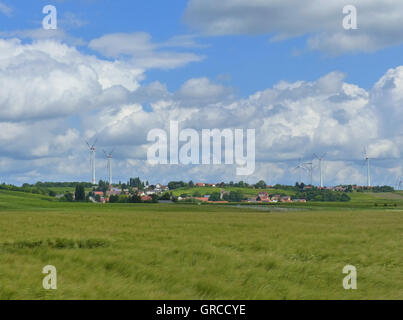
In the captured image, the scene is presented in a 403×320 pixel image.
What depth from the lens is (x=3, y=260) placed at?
47.6ft

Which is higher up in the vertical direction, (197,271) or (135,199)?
(197,271)

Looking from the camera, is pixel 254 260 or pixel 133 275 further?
pixel 254 260

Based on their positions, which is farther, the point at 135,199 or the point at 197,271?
the point at 135,199

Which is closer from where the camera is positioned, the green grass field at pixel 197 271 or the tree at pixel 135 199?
the green grass field at pixel 197 271

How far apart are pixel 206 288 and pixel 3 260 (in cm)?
610

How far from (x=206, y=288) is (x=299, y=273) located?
3.88 meters

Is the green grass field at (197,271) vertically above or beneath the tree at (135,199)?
above

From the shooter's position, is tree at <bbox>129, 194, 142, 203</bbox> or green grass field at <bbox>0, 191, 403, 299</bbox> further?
tree at <bbox>129, 194, 142, 203</bbox>

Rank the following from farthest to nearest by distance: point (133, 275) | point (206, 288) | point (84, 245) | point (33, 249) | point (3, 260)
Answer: point (84, 245)
point (33, 249)
point (3, 260)
point (133, 275)
point (206, 288)

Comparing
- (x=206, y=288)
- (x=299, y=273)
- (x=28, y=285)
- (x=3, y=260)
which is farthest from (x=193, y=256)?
(x=28, y=285)

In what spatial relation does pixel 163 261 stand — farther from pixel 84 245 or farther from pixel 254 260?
pixel 84 245

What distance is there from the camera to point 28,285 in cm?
1098

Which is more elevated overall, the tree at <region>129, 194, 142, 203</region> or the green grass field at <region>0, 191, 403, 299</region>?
the green grass field at <region>0, 191, 403, 299</region>
